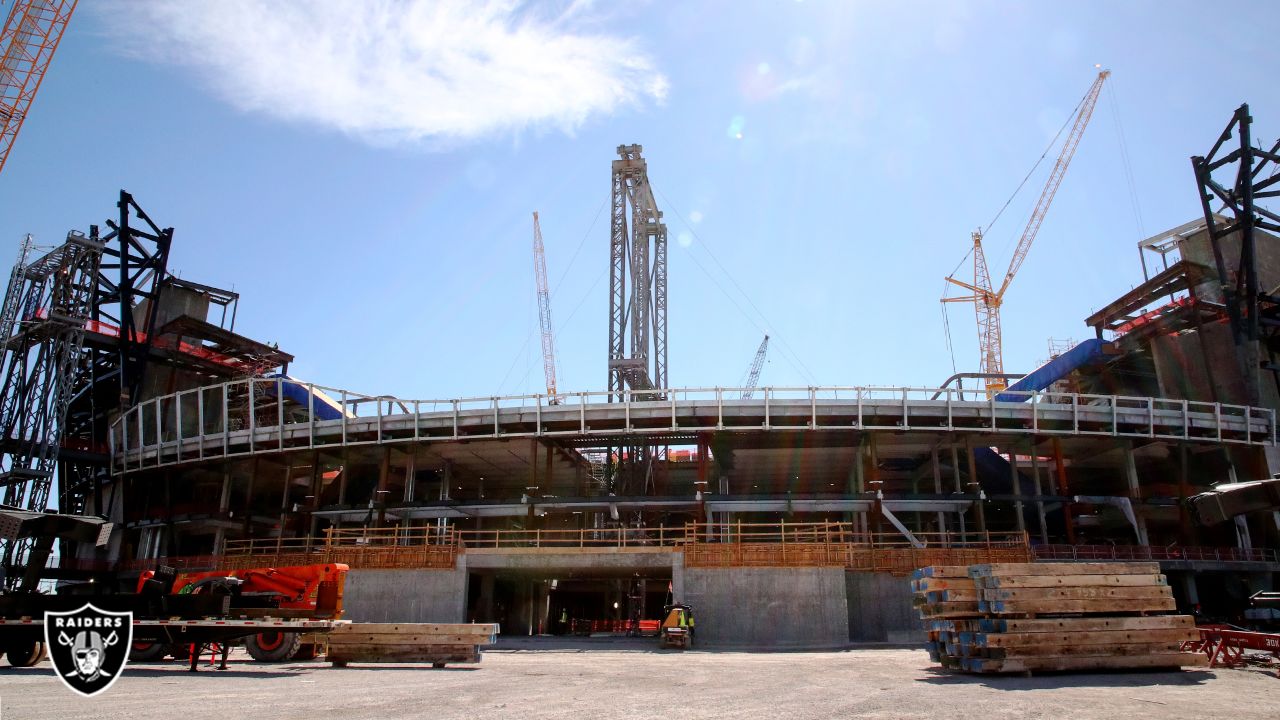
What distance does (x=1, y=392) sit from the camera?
49594 millimetres

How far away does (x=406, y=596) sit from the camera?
1276 inches

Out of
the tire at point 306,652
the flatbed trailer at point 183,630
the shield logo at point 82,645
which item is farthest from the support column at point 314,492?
the shield logo at point 82,645

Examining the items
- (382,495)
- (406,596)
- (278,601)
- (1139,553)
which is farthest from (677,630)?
(1139,553)

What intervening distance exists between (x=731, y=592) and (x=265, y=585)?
16.1 metres

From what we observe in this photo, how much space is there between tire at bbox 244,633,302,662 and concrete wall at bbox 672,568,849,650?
14708mm

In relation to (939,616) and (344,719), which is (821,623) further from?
(344,719)

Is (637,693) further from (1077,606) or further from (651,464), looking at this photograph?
(651,464)

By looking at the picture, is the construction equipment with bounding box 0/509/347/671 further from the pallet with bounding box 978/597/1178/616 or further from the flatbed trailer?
the pallet with bounding box 978/597/1178/616

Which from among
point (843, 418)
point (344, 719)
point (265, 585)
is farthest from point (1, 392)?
point (344, 719)

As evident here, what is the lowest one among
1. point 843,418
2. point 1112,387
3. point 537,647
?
point 537,647

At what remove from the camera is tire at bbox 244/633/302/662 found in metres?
19.5

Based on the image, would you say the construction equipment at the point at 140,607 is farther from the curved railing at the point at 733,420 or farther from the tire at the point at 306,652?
the curved railing at the point at 733,420

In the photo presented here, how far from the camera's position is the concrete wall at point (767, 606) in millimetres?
29344

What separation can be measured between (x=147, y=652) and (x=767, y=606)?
19691 millimetres
